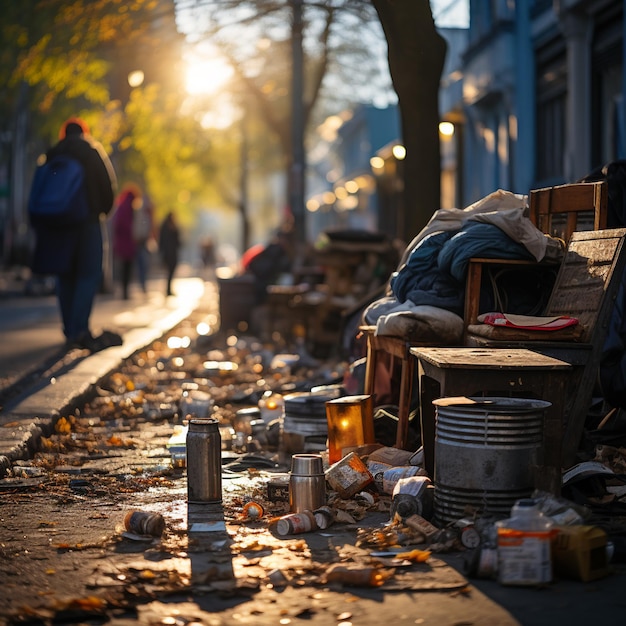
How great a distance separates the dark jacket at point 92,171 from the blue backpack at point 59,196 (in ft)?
0.39

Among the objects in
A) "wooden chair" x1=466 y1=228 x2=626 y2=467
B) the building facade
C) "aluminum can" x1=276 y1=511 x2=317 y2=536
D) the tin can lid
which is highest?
the building facade

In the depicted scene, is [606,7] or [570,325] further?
[606,7]

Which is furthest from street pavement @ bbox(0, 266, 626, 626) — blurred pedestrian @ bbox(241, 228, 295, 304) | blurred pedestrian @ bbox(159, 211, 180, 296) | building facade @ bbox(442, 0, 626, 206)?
blurred pedestrian @ bbox(159, 211, 180, 296)

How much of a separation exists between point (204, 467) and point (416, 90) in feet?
19.4

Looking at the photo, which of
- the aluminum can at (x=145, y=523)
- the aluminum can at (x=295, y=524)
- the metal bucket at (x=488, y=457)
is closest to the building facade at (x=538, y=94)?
the metal bucket at (x=488, y=457)

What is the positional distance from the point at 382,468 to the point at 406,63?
547cm

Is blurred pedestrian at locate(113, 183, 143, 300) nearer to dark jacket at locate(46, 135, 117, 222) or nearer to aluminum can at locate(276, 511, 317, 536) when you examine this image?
dark jacket at locate(46, 135, 117, 222)

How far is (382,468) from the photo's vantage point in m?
6.19

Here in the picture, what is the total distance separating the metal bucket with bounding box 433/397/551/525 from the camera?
5062 mm

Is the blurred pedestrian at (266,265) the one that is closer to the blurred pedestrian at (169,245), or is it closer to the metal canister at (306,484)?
the blurred pedestrian at (169,245)

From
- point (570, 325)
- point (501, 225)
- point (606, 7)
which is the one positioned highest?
point (606, 7)

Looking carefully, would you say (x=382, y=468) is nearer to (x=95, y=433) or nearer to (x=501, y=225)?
(x=501, y=225)

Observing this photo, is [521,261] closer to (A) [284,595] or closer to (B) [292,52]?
(A) [284,595]

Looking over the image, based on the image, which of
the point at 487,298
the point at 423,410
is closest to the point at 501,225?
the point at 487,298
